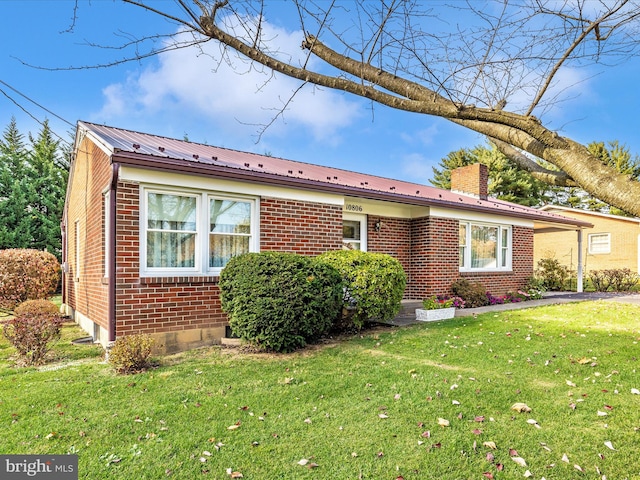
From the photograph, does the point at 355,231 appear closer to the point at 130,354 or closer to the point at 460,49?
the point at 130,354

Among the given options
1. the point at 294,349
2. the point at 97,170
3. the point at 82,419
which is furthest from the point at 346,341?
the point at 97,170

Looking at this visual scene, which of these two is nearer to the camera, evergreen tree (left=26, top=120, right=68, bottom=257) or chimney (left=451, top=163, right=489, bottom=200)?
chimney (left=451, top=163, right=489, bottom=200)

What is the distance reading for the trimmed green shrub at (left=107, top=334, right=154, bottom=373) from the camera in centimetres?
571

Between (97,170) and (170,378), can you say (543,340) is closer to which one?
(170,378)

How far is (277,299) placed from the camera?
6.36m

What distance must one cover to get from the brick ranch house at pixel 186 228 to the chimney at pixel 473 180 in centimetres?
452

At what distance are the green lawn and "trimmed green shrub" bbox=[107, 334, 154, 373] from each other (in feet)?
0.80

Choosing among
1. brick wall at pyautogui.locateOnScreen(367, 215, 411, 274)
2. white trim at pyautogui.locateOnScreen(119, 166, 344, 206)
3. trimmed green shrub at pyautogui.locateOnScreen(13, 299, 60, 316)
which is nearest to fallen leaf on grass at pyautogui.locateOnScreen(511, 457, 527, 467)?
white trim at pyautogui.locateOnScreen(119, 166, 344, 206)

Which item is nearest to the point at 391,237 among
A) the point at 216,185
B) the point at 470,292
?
the point at 470,292

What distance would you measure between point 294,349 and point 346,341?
3.78 ft

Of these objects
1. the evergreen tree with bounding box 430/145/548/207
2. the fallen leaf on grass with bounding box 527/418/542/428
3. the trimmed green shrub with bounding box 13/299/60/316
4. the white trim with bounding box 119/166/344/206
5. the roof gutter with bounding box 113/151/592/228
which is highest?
the evergreen tree with bounding box 430/145/548/207

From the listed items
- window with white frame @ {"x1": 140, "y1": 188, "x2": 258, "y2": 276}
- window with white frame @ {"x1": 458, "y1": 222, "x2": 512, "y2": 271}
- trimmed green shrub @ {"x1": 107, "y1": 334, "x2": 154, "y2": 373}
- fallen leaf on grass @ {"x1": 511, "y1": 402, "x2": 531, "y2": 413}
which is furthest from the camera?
window with white frame @ {"x1": 458, "y1": 222, "x2": 512, "y2": 271}

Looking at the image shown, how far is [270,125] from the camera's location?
12.3ft

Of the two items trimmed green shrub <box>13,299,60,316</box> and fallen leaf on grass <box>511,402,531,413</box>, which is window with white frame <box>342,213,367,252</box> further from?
fallen leaf on grass <box>511,402,531,413</box>
